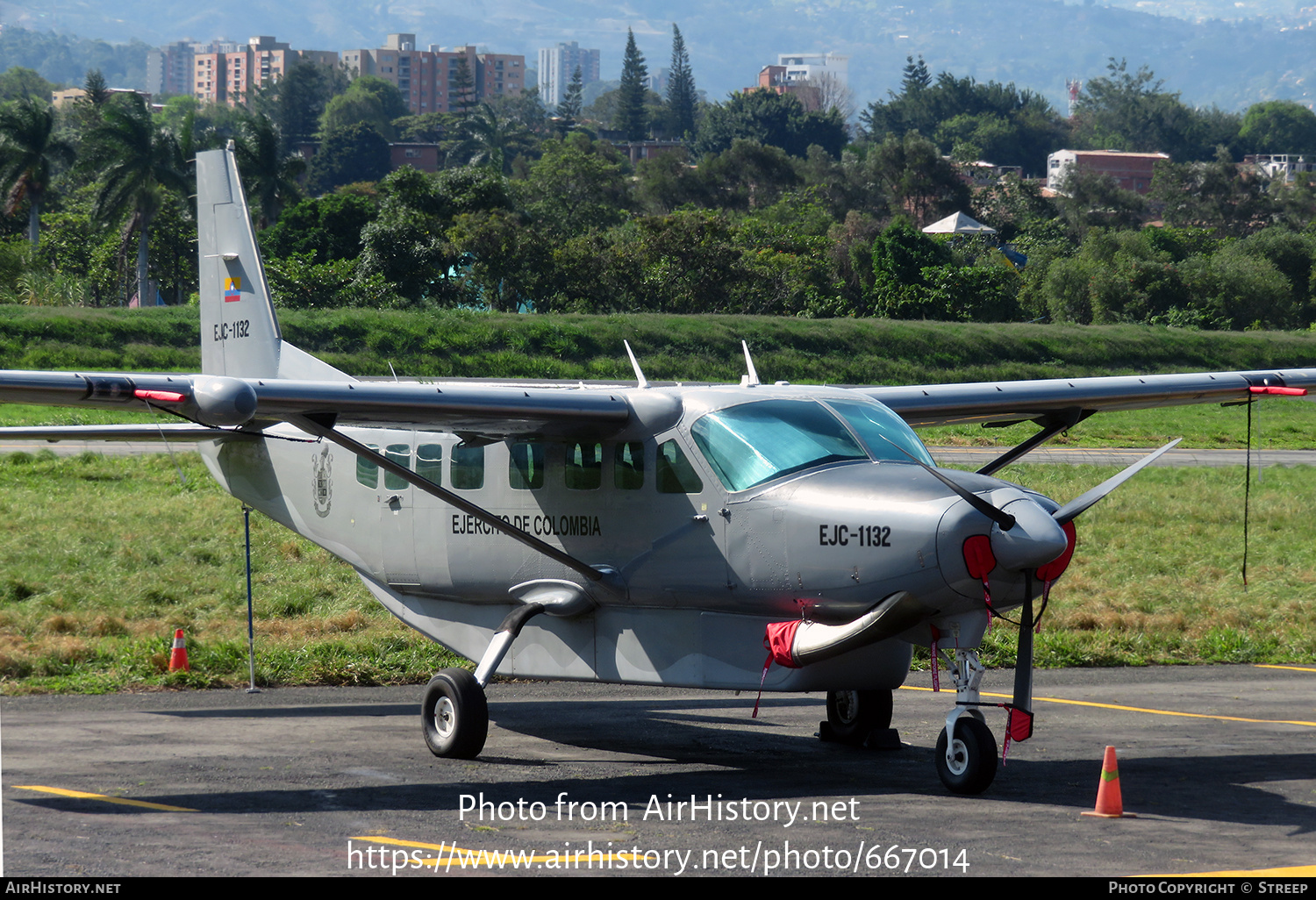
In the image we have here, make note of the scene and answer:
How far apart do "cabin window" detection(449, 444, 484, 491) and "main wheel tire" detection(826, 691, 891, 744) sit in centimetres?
364

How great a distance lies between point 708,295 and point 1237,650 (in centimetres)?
4791

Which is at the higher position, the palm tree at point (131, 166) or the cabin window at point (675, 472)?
the palm tree at point (131, 166)

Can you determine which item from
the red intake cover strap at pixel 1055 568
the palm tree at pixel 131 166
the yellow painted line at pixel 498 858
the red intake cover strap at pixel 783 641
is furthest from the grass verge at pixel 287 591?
the palm tree at pixel 131 166

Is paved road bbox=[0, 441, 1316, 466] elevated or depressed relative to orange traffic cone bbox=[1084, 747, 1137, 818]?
depressed

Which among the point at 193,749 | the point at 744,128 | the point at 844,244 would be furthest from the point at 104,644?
the point at 744,128

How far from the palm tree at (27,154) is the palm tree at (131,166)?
16.8 ft

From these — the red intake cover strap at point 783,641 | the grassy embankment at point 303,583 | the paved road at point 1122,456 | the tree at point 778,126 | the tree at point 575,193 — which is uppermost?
the tree at point 778,126

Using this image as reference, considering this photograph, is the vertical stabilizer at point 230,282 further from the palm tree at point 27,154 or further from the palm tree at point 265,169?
the palm tree at point 265,169

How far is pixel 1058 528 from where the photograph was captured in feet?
29.1

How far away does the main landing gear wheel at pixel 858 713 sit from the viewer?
1180cm

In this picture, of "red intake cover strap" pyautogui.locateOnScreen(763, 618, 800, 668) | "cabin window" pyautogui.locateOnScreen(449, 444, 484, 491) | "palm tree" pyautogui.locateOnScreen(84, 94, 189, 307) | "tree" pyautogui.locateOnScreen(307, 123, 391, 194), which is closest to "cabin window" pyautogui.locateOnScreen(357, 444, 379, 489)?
"cabin window" pyautogui.locateOnScreen(449, 444, 484, 491)

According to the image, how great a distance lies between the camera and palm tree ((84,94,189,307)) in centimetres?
6588

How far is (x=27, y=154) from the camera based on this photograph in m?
69.6

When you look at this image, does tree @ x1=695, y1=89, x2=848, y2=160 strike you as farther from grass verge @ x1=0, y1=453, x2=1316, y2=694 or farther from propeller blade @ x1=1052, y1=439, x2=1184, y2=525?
propeller blade @ x1=1052, y1=439, x2=1184, y2=525
